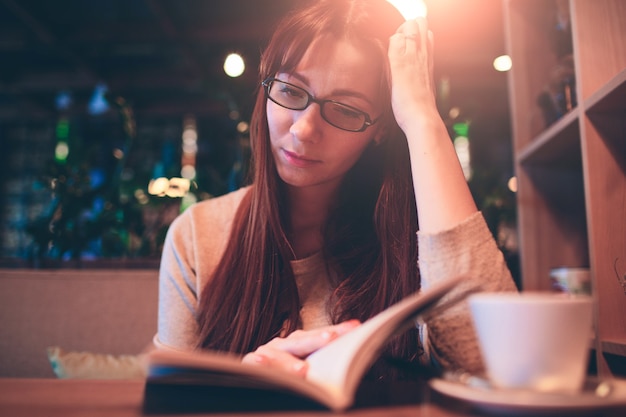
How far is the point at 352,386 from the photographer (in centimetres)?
43

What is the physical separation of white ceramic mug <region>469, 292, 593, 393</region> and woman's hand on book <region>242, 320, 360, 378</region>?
246mm

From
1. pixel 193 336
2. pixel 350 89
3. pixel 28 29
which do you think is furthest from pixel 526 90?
pixel 28 29

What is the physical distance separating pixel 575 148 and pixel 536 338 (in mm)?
1126

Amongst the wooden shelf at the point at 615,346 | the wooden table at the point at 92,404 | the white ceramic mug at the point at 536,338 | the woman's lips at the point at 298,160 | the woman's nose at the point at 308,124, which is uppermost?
the woman's nose at the point at 308,124

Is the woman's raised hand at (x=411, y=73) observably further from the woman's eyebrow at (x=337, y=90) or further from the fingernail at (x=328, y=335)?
the fingernail at (x=328, y=335)

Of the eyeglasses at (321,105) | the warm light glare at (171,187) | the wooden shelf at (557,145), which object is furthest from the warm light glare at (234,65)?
the wooden shelf at (557,145)

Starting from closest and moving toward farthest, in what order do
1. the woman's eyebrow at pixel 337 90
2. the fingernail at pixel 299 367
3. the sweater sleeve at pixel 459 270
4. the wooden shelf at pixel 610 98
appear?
the fingernail at pixel 299 367 < the sweater sleeve at pixel 459 270 < the wooden shelf at pixel 610 98 < the woman's eyebrow at pixel 337 90

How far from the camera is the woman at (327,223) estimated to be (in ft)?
3.15

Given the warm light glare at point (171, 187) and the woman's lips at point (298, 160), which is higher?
the warm light glare at point (171, 187)

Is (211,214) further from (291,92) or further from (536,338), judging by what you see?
(536,338)

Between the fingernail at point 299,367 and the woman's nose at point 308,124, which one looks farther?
the woman's nose at point 308,124

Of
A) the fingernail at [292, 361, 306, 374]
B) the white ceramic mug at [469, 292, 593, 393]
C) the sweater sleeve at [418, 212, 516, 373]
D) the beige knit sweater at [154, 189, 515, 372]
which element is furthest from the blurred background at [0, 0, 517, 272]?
the white ceramic mug at [469, 292, 593, 393]

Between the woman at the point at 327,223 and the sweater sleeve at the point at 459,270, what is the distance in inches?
7.2

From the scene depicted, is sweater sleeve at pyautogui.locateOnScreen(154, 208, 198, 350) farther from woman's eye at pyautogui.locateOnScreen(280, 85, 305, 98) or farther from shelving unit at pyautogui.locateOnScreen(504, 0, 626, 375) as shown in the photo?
shelving unit at pyautogui.locateOnScreen(504, 0, 626, 375)
